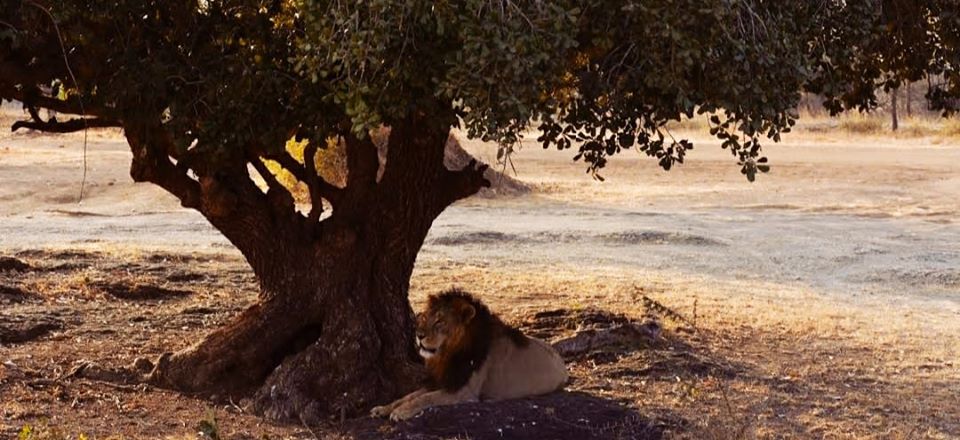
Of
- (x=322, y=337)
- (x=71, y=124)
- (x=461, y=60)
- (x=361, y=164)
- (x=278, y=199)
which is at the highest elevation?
(x=461, y=60)

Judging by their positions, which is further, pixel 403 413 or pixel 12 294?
pixel 12 294

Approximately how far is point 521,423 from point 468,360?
28.4 inches

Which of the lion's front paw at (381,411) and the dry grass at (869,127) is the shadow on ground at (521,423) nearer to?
the lion's front paw at (381,411)

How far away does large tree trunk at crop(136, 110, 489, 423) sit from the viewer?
34.4ft

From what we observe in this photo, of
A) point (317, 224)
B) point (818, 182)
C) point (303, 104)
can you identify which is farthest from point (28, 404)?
point (818, 182)

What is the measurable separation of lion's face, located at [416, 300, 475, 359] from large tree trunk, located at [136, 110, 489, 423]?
40.3 inches

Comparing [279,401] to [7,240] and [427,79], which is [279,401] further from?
[7,240]

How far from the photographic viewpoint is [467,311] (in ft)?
31.1

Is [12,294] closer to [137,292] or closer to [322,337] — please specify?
[137,292]

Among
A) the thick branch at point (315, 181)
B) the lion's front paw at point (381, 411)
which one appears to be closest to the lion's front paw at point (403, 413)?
the lion's front paw at point (381, 411)

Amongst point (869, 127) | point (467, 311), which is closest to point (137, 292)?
point (467, 311)

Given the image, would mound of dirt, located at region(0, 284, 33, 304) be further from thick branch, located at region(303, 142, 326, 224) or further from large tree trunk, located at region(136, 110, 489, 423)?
thick branch, located at region(303, 142, 326, 224)

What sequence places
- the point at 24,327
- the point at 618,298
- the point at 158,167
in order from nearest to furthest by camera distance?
the point at 158,167
the point at 24,327
the point at 618,298

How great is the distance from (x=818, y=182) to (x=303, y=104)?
2328cm
